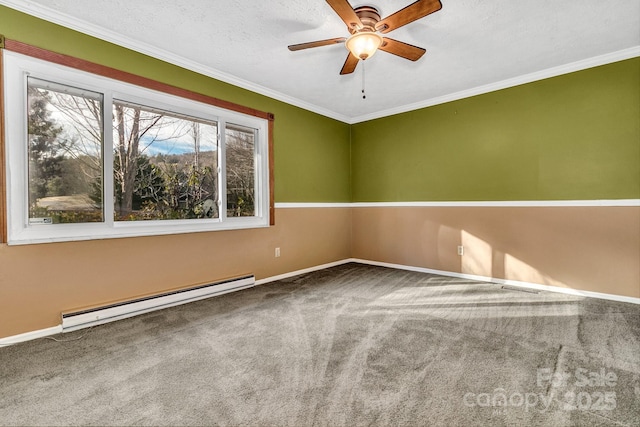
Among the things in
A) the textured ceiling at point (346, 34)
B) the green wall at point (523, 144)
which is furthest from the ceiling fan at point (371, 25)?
the green wall at point (523, 144)

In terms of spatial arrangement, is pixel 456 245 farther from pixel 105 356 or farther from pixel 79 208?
pixel 79 208

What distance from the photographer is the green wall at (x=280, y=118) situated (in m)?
2.38

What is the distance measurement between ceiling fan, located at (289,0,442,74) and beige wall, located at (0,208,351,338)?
2240 mm

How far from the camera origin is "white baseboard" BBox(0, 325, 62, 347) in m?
2.24

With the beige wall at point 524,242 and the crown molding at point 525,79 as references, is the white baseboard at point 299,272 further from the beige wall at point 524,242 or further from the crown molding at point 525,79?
the crown molding at point 525,79

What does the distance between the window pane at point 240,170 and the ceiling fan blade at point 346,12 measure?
206 cm

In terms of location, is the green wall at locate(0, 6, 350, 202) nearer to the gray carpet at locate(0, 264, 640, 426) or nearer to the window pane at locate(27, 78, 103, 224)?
the window pane at locate(27, 78, 103, 224)

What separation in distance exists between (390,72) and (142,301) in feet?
11.4

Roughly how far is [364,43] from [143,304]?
2.94m

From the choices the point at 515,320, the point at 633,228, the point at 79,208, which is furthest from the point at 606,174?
the point at 79,208

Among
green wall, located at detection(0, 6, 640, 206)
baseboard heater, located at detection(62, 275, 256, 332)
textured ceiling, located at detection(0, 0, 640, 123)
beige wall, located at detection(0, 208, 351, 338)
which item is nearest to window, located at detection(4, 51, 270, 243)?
beige wall, located at detection(0, 208, 351, 338)

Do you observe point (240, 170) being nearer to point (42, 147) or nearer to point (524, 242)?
point (42, 147)

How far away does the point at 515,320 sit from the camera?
2668mm

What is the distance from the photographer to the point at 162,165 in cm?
314
